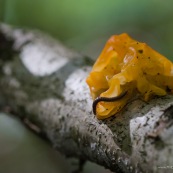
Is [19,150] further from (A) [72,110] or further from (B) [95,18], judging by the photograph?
(B) [95,18]

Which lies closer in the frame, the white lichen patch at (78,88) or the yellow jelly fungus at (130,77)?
the yellow jelly fungus at (130,77)

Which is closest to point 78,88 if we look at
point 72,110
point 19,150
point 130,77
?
point 72,110

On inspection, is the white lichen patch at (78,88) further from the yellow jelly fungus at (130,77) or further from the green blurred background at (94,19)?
the green blurred background at (94,19)

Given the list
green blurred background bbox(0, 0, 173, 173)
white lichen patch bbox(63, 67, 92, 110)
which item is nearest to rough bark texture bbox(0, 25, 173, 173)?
white lichen patch bbox(63, 67, 92, 110)

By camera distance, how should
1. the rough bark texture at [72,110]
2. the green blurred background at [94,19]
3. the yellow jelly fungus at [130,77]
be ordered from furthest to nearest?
the green blurred background at [94,19]
the yellow jelly fungus at [130,77]
the rough bark texture at [72,110]

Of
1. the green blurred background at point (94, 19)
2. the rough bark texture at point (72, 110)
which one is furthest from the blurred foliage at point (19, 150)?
the green blurred background at point (94, 19)

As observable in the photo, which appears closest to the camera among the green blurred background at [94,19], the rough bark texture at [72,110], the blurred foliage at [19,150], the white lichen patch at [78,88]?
the rough bark texture at [72,110]

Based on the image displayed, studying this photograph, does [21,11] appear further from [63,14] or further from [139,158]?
[139,158]
